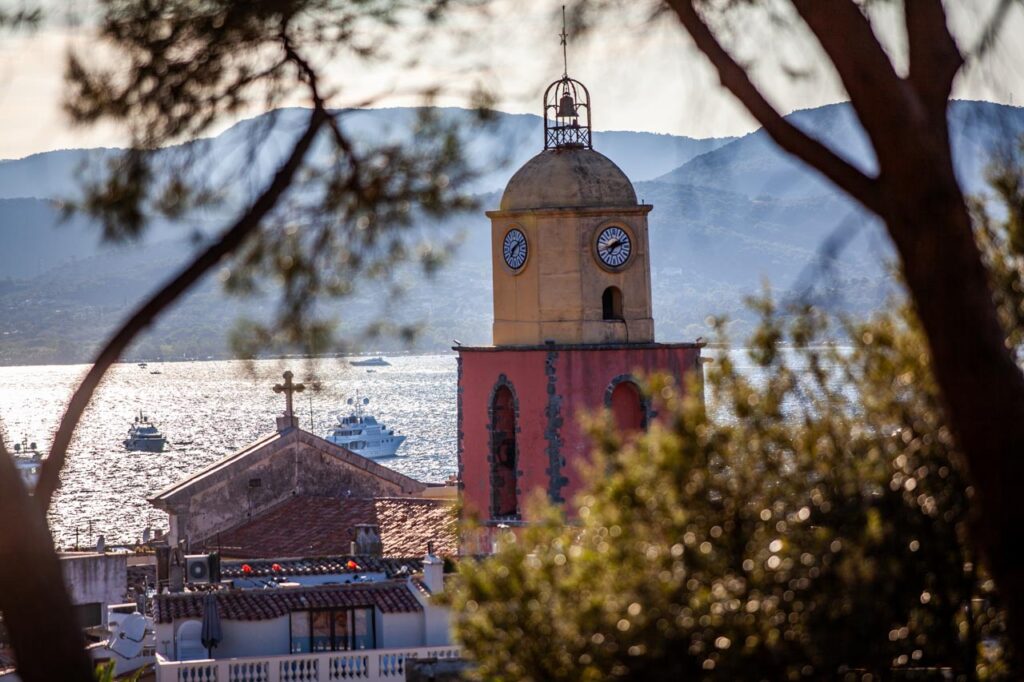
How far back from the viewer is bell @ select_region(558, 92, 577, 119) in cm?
2234

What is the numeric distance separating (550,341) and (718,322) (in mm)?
14182

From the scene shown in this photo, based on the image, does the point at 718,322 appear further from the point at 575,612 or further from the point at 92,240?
the point at 92,240

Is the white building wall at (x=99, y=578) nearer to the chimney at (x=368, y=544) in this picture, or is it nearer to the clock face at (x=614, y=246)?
the chimney at (x=368, y=544)

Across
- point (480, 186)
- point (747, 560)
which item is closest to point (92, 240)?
point (480, 186)

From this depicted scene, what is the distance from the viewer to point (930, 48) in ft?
23.1

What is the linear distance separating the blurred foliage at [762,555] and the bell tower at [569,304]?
14271mm

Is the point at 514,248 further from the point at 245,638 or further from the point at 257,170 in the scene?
the point at 257,170

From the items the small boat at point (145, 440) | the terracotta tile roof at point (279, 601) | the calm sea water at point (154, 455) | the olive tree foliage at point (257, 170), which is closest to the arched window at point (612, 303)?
the terracotta tile roof at point (279, 601)

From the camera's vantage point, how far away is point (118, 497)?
9888cm

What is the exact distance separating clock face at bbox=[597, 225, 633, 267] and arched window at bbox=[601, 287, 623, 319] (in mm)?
407

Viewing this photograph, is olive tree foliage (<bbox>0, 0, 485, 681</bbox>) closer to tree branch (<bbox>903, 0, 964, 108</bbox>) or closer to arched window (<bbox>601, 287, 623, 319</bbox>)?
tree branch (<bbox>903, 0, 964, 108</bbox>)

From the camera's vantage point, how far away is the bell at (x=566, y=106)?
73.3 feet

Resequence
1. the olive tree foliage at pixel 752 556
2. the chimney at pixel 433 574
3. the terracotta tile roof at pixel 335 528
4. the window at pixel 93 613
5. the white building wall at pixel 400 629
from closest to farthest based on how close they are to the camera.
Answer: the olive tree foliage at pixel 752 556, the white building wall at pixel 400 629, the chimney at pixel 433 574, the terracotta tile roof at pixel 335 528, the window at pixel 93 613

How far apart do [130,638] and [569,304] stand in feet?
23.7
